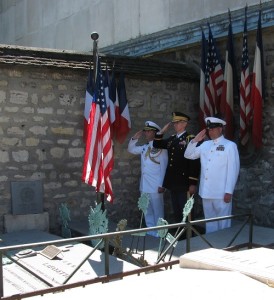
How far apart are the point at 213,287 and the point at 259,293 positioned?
31 centimetres

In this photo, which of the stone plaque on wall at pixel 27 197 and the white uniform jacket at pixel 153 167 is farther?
the white uniform jacket at pixel 153 167

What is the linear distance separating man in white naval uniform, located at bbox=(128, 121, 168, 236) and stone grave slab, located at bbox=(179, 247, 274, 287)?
10.6ft

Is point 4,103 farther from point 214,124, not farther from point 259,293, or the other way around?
point 259,293

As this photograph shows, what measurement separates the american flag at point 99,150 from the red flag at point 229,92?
209cm

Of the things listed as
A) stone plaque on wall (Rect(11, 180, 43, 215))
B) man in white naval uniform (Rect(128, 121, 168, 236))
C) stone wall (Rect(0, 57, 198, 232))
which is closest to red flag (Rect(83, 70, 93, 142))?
stone wall (Rect(0, 57, 198, 232))

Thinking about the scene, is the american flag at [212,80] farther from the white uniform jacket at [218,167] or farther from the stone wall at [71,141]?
the white uniform jacket at [218,167]

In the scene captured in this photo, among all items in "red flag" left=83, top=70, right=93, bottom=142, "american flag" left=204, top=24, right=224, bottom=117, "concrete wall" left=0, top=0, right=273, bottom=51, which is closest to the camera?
Result: "red flag" left=83, top=70, right=93, bottom=142

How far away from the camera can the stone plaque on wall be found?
690 centimetres

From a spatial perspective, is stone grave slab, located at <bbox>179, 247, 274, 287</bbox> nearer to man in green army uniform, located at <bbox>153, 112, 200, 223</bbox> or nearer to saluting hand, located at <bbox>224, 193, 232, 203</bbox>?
saluting hand, located at <bbox>224, 193, 232, 203</bbox>

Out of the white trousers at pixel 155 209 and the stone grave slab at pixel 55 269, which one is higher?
the white trousers at pixel 155 209

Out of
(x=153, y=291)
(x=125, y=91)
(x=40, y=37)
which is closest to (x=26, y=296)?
(x=153, y=291)

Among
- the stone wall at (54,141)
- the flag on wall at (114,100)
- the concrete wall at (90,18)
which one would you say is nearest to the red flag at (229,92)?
the concrete wall at (90,18)

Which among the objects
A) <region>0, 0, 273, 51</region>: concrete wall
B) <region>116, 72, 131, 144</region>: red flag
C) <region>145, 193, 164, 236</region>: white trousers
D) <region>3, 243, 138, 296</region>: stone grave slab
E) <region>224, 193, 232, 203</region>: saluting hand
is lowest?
<region>3, 243, 138, 296</region>: stone grave slab

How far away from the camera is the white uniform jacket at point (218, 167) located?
6707 mm
